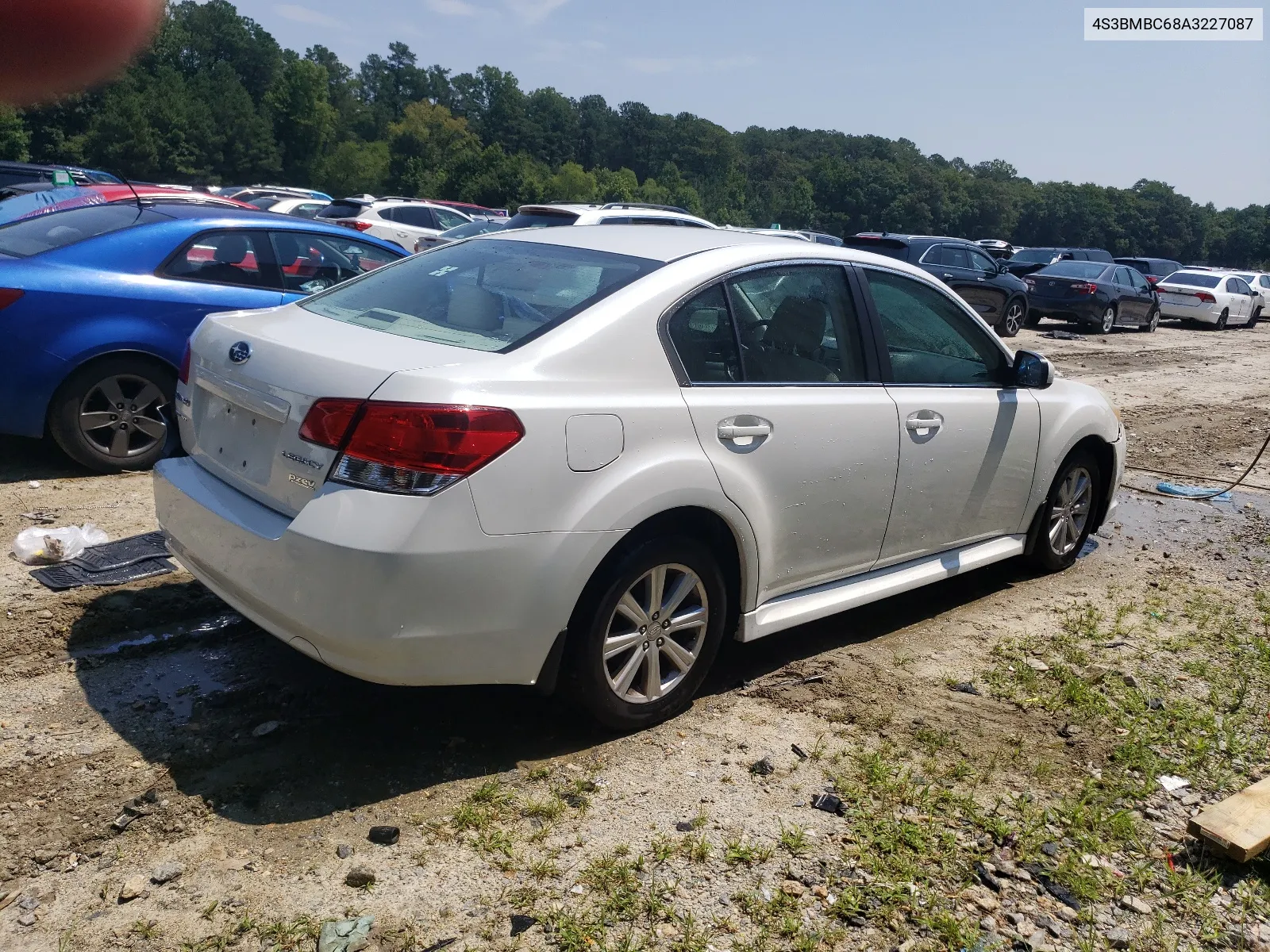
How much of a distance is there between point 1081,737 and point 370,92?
177 metres

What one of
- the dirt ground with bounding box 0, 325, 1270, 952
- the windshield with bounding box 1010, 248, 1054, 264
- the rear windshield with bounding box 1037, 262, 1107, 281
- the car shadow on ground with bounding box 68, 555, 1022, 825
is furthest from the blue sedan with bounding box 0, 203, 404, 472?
the windshield with bounding box 1010, 248, 1054, 264

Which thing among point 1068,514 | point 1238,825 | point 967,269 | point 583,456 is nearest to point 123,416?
point 583,456

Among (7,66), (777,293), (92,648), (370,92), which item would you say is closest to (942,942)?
(777,293)

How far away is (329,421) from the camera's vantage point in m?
3.32

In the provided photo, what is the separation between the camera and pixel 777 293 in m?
4.38

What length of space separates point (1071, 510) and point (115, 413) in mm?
5349

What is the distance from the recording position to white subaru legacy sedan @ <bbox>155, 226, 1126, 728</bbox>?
3.25 meters

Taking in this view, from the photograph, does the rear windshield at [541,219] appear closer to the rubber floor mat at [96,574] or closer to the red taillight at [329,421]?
the rubber floor mat at [96,574]

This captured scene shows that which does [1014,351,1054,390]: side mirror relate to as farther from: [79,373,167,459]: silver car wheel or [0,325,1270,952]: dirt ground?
[79,373,167,459]: silver car wheel

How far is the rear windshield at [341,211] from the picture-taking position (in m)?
20.1

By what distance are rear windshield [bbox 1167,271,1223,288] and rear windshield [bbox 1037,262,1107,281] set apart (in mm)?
5800

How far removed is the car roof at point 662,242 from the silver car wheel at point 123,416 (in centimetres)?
279

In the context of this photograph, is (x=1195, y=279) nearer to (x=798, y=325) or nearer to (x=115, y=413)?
(x=798, y=325)

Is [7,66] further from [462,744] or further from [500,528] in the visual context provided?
[462,744]
